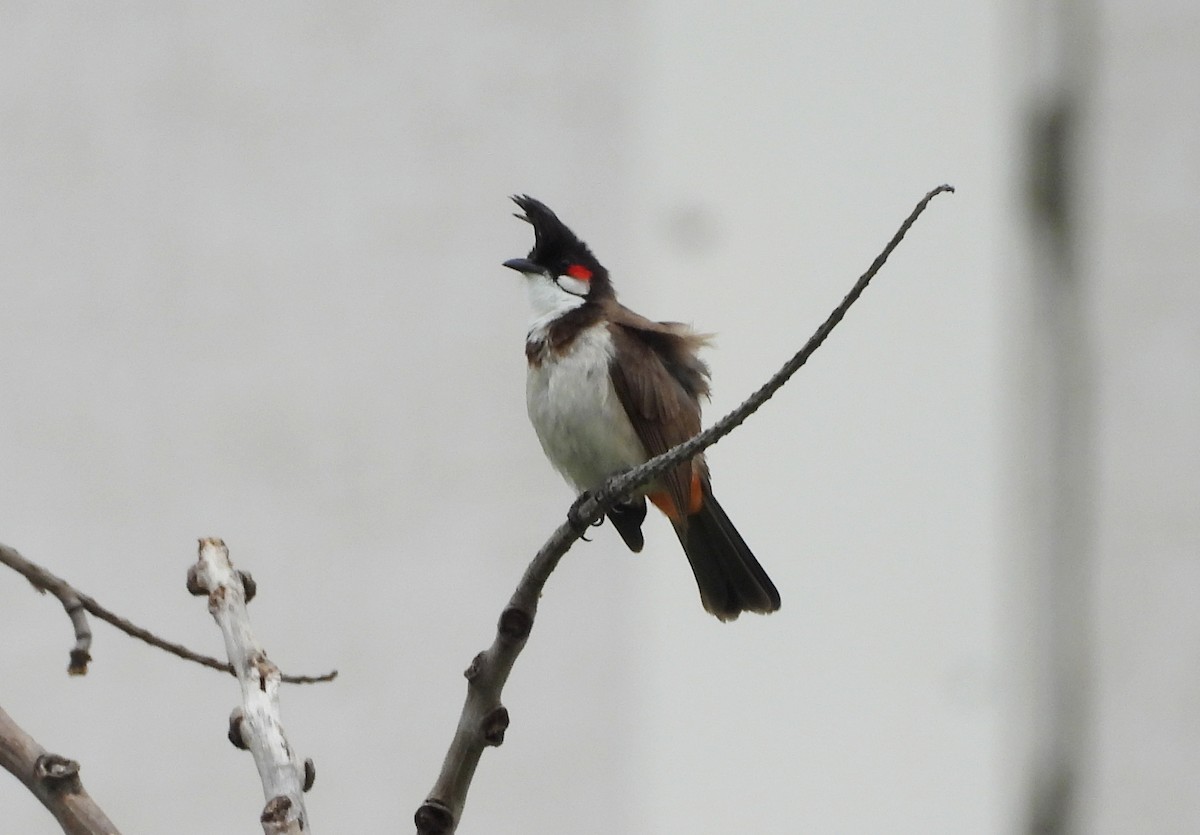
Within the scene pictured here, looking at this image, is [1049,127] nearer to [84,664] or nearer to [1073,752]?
[1073,752]

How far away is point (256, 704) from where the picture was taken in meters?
1.20

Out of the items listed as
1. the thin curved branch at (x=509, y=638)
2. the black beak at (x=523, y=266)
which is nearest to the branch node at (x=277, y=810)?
the thin curved branch at (x=509, y=638)

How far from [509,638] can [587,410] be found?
77cm

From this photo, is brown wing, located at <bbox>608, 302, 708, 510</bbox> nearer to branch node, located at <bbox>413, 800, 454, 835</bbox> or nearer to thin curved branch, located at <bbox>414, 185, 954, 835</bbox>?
thin curved branch, located at <bbox>414, 185, 954, 835</bbox>

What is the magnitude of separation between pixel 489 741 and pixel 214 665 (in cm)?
29

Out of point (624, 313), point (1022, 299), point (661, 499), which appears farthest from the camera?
point (624, 313)

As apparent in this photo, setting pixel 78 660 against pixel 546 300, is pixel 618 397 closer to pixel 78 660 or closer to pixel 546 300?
pixel 546 300

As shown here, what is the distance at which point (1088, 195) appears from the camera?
0.60 meters

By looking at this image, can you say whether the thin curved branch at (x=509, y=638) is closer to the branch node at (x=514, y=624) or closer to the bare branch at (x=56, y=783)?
the branch node at (x=514, y=624)

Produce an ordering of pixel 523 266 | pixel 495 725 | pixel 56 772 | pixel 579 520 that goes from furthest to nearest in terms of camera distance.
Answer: pixel 523 266 < pixel 579 520 < pixel 495 725 < pixel 56 772

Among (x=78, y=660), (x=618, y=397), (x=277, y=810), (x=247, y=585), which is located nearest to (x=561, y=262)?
(x=618, y=397)

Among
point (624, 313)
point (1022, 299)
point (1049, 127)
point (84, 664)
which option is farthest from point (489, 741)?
point (624, 313)

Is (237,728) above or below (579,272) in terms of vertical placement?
below

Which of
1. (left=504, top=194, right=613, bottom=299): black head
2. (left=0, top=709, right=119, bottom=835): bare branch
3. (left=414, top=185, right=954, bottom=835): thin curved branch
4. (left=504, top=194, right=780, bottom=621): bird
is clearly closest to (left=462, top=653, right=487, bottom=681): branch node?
(left=414, top=185, right=954, bottom=835): thin curved branch
